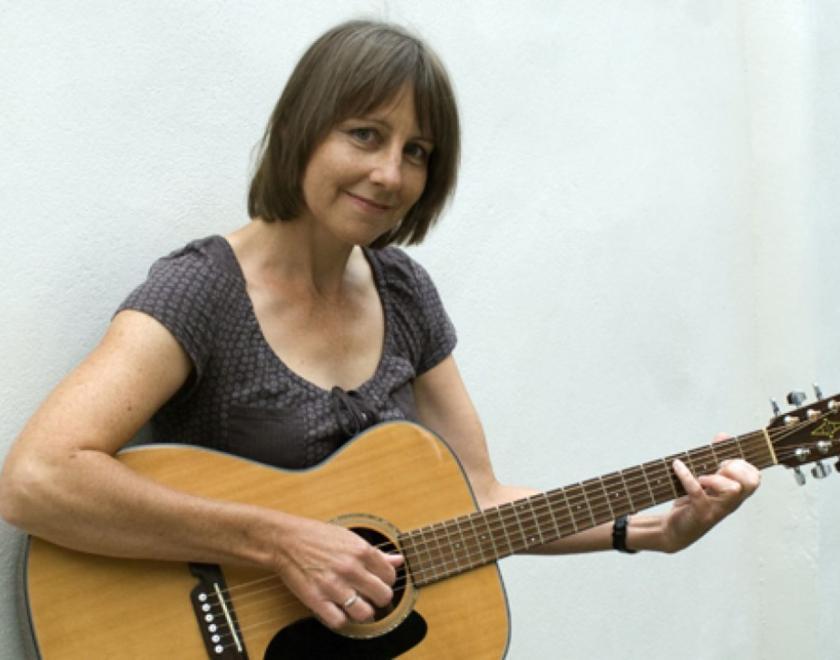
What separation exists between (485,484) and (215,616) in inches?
26.0

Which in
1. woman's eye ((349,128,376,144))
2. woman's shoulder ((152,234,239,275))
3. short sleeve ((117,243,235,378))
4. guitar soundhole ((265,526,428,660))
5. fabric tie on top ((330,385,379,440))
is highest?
woman's eye ((349,128,376,144))

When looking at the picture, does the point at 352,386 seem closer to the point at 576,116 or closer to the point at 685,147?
the point at 576,116

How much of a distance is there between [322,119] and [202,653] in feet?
2.56

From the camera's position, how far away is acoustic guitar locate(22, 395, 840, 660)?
1588mm

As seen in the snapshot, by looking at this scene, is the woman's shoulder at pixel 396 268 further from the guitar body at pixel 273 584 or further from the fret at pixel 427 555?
the fret at pixel 427 555

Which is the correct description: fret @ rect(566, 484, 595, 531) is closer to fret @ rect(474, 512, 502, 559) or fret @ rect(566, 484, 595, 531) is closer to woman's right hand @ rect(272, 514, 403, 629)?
fret @ rect(474, 512, 502, 559)

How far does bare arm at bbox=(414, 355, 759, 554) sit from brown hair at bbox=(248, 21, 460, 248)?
17.3 inches

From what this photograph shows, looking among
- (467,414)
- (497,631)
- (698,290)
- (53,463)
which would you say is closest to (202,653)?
(53,463)

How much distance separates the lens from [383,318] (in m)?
2.03

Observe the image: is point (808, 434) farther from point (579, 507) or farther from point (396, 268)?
point (396, 268)

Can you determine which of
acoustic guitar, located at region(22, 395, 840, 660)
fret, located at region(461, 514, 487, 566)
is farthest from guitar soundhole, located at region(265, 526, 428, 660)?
fret, located at region(461, 514, 487, 566)

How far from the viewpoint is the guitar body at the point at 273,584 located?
1580mm

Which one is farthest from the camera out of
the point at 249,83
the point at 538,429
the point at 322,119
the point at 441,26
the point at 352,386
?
the point at 538,429

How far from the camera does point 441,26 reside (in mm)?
2373
